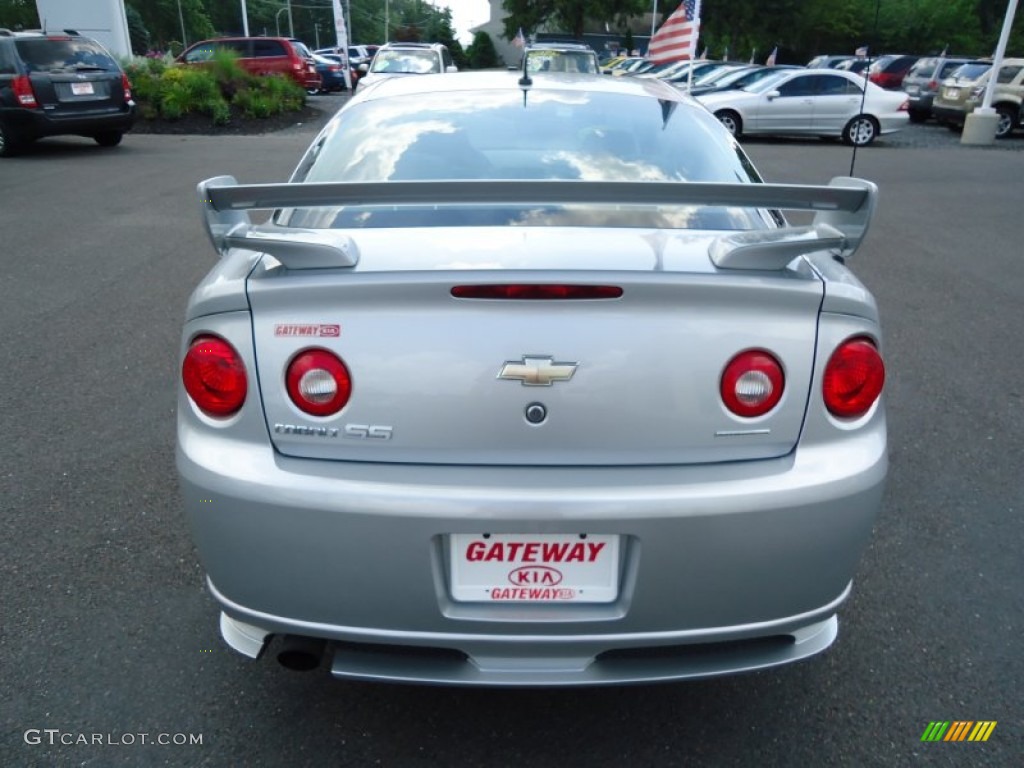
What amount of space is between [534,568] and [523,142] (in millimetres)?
1615

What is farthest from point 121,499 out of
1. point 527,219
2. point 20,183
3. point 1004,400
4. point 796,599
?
point 20,183

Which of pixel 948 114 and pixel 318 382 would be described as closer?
pixel 318 382

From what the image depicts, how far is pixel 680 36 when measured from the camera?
1592 centimetres

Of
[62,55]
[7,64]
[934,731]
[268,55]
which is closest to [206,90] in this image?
[62,55]

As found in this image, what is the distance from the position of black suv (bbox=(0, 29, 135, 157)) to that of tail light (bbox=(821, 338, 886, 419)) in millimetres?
13947

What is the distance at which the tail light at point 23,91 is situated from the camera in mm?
12633

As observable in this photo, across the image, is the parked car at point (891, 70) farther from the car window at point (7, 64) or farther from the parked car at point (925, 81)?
the car window at point (7, 64)

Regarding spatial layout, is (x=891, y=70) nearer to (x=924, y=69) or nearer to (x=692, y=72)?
(x=924, y=69)

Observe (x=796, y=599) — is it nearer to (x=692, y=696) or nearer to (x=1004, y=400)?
(x=692, y=696)

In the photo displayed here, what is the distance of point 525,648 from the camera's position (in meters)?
2.01

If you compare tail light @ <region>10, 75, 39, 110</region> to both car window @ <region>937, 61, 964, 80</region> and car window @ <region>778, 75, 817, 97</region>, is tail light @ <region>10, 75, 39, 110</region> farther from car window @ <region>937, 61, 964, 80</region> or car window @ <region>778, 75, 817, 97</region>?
car window @ <region>937, 61, 964, 80</region>

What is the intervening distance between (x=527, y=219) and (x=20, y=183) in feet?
35.5

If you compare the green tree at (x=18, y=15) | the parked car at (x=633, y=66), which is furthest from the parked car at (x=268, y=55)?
the green tree at (x=18, y=15)

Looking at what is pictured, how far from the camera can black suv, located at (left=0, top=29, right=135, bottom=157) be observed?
12734 millimetres
